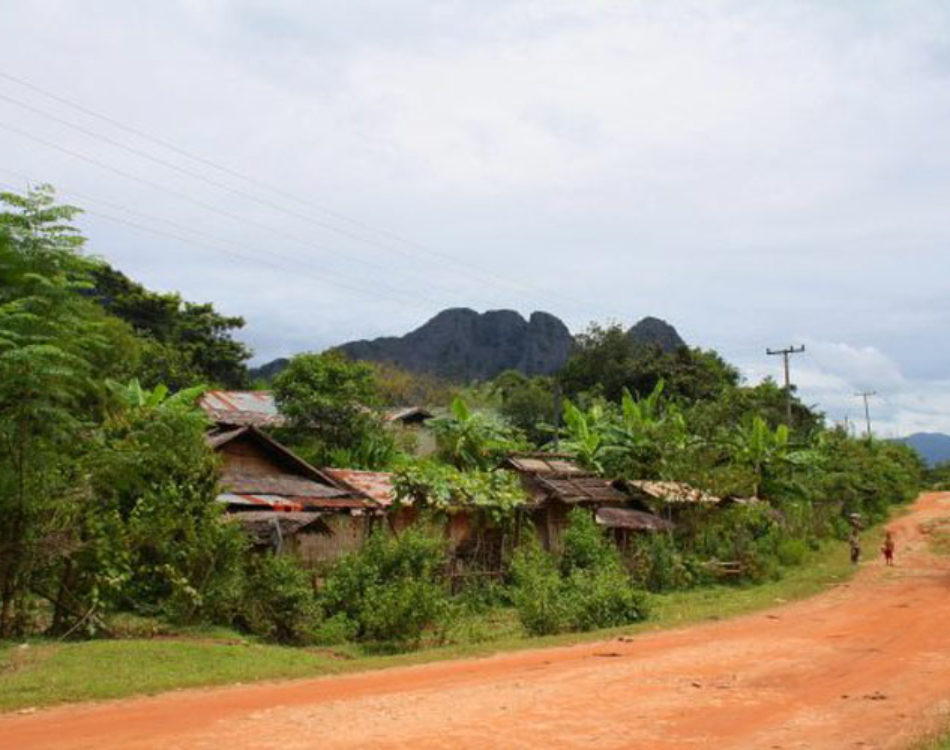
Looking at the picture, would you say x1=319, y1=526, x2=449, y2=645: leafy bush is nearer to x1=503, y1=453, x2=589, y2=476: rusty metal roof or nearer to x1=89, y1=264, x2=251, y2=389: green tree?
x1=503, y1=453, x2=589, y2=476: rusty metal roof

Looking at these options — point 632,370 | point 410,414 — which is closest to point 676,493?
point 410,414

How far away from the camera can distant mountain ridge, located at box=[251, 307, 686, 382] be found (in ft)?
297

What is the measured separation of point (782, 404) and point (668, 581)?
102 feet

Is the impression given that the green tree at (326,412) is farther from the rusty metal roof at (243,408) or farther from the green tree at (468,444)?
the green tree at (468,444)

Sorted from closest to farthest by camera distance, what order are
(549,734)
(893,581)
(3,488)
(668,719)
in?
(549,734) < (668,719) < (3,488) < (893,581)

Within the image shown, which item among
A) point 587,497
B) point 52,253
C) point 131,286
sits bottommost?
point 587,497

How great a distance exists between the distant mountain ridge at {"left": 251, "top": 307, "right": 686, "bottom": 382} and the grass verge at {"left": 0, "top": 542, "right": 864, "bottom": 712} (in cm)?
7361

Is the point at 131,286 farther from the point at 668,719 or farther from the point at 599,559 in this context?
the point at 668,719

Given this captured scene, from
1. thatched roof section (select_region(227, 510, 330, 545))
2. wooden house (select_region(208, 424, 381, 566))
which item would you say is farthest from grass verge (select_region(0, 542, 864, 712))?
wooden house (select_region(208, 424, 381, 566))

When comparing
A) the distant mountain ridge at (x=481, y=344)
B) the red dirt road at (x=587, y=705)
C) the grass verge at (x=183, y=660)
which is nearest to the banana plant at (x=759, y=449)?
the grass verge at (x=183, y=660)

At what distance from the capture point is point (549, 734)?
8.31 meters

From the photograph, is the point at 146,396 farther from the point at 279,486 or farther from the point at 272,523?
the point at 272,523

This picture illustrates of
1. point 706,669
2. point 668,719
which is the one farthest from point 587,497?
point 668,719

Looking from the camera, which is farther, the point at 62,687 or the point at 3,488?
the point at 3,488
